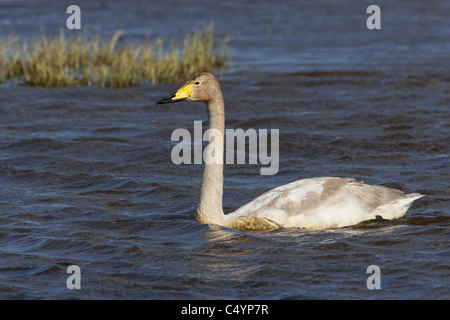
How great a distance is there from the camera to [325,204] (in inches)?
344

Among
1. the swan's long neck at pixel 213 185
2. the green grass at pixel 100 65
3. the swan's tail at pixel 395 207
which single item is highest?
the green grass at pixel 100 65

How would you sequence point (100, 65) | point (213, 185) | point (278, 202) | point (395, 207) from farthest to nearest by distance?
1. point (100, 65)
2. point (395, 207)
3. point (213, 185)
4. point (278, 202)

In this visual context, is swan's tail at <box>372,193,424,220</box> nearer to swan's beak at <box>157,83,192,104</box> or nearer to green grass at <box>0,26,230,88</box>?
swan's beak at <box>157,83,192,104</box>

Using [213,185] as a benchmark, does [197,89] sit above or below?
above

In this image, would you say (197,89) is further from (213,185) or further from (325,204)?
(325,204)

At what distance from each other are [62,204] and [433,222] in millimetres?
4286

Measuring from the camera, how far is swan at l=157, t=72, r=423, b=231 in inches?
340

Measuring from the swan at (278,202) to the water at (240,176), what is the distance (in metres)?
0.14

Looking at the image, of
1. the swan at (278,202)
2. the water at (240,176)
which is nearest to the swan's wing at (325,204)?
the swan at (278,202)

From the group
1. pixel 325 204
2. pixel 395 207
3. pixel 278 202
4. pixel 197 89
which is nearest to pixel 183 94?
pixel 197 89

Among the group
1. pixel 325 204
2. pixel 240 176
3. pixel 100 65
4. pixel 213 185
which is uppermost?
pixel 100 65

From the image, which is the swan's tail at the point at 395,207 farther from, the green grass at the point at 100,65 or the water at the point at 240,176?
the green grass at the point at 100,65

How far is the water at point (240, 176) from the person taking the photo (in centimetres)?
735

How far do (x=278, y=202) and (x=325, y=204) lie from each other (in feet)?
1.66
